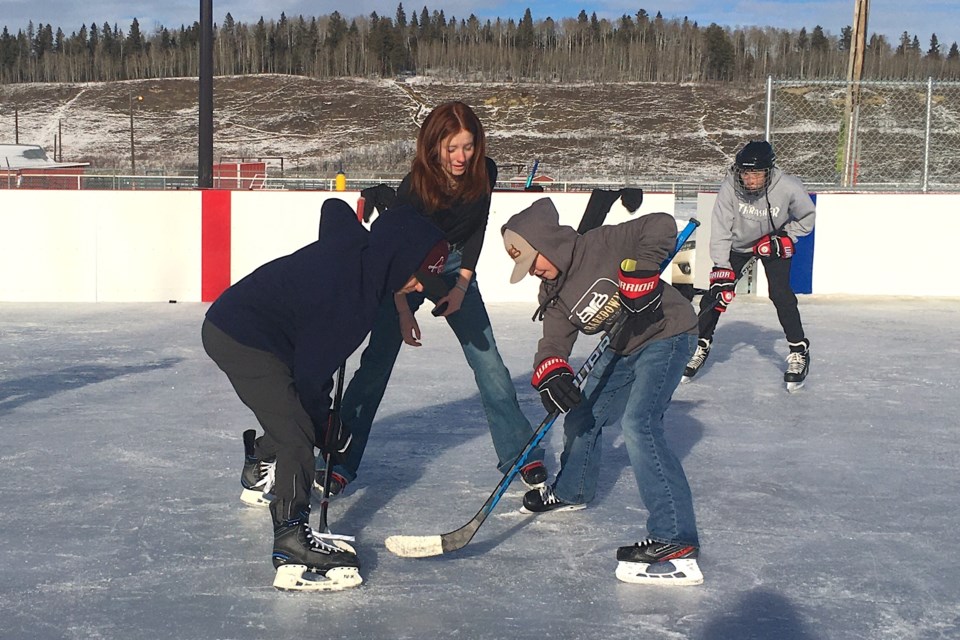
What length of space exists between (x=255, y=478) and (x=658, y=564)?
149 centimetres

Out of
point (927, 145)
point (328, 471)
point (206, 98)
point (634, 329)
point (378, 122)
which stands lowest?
point (328, 471)

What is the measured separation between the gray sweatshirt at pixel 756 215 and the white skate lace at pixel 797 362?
0.67 meters

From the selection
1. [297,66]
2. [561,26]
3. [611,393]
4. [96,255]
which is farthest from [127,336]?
[561,26]

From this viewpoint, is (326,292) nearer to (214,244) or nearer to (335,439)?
(335,439)

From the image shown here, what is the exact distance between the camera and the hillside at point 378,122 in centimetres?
5719

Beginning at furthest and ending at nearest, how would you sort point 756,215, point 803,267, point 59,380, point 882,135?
point 882,135
point 803,267
point 756,215
point 59,380

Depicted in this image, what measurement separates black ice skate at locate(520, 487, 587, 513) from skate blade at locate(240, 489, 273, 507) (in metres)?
0.90

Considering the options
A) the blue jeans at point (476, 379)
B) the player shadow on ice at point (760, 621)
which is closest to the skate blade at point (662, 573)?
the player shadow on ice at point (760, 621)

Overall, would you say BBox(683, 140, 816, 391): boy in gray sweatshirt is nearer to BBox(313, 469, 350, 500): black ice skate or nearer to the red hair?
the red hair

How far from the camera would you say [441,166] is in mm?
3969

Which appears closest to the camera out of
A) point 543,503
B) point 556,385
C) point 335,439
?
point 556,385

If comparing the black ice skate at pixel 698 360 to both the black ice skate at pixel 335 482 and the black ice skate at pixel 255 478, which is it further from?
the black ice skate at pixel 255 478

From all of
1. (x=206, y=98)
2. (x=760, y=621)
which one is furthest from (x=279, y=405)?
(x=206, y=98)

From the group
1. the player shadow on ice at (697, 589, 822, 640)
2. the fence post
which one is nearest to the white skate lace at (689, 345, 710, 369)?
the player shadow on ice at (697, 589, 822, 640)
